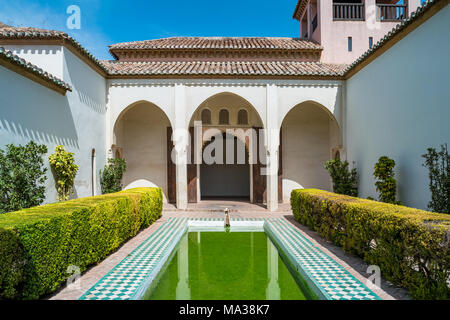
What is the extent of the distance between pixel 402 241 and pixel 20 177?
688cm

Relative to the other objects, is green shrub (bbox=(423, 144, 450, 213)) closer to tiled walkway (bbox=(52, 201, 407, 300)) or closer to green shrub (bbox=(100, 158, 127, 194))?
tiled walkway (bbox=(52, 201, 407, 300))

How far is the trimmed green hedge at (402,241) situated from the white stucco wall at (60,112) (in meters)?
6.75

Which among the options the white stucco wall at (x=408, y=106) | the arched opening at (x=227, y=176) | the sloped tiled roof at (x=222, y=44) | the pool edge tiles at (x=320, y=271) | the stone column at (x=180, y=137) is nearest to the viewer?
the pool edge tiles at (x=320, y=271)

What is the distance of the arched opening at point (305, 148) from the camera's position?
1420 cm

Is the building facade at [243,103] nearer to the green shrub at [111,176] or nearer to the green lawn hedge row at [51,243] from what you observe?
the green shrub at [111,176]

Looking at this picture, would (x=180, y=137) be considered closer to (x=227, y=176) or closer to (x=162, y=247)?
(x=162, y=247)

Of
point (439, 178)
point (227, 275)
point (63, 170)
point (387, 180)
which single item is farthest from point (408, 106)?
point (63, 170)

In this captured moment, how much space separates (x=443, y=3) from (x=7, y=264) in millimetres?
8688

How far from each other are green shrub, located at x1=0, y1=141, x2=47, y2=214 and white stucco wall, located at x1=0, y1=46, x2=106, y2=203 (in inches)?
9.9

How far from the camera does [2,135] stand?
249 inches

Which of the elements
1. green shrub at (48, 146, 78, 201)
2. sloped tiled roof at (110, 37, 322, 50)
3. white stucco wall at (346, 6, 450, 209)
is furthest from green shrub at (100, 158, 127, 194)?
white stucco wall at (346, 6, 450, 209)

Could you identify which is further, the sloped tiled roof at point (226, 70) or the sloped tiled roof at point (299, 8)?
the sloped tiled roof at point (299, 8)

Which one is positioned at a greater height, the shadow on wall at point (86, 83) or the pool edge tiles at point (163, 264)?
the shadow on wall at point (86, 83)

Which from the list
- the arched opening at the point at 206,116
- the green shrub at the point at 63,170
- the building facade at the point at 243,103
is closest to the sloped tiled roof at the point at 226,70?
the building facade at the point at 243,103
